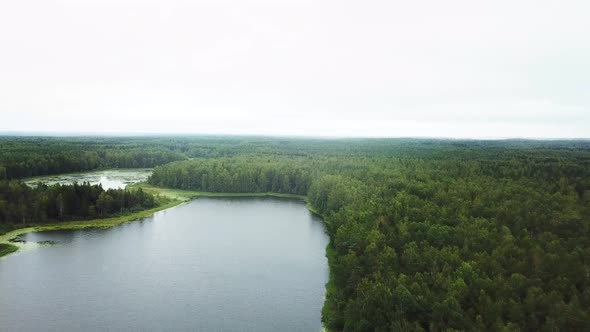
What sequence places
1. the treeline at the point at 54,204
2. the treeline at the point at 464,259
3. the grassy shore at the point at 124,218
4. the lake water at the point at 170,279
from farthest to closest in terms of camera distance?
the treeline at the point at 54,204
the grassy shore at the point at 124,218
the lake water at the point at 170,279
the treeline at the point at 464,259

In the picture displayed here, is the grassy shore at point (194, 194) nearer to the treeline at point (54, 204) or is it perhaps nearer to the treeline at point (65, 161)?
the treeline at point (54, 204)


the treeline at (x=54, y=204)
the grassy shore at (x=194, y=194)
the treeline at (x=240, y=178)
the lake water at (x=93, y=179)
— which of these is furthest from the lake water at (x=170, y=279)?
the lake water at (x=93, y=179)

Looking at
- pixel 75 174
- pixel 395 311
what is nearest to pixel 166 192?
pixel 75 174

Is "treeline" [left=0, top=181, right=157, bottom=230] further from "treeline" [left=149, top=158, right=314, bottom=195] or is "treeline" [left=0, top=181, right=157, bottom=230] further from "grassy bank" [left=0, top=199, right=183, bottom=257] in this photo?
"treeline" [left=149, top=158, right=314, bottom=195]

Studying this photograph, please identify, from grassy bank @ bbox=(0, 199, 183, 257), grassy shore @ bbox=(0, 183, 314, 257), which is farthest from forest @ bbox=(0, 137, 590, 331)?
grassy shore @ bbox=(0, 183, 314, 257)

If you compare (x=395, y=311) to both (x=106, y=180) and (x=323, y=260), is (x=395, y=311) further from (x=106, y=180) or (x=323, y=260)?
(x=106, y=180)

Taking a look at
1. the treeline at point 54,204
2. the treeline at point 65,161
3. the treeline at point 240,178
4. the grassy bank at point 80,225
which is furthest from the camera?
the treeline at point 65,161
